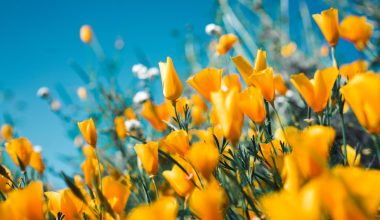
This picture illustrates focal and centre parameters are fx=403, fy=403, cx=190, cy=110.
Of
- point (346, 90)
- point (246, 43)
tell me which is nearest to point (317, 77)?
point (346, 90)

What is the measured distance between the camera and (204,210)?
63cm

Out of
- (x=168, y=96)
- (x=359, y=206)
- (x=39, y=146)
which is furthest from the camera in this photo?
(x=39, y=146)

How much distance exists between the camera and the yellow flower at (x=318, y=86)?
0.87 meters

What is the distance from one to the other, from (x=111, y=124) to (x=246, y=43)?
4.57ft

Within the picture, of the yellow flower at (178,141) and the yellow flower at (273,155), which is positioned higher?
the yellow flower at (178,141)

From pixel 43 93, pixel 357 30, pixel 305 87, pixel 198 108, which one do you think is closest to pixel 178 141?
pixel 305 87

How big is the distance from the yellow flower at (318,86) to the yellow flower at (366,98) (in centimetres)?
22

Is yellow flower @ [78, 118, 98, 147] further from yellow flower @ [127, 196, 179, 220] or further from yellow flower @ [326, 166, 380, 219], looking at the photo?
yellow flower @ [326, 166, 380, 219]

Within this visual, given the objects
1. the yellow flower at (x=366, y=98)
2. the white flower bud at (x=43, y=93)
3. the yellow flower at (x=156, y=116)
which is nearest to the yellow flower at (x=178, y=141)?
the yellow flower at (x=366, y=98)

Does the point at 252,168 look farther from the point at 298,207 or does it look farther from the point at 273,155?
the point at 298,207

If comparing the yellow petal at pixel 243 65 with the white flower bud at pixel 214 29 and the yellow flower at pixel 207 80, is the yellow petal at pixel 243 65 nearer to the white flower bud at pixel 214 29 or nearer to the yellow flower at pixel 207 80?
the yellow flower at pixel 207 80

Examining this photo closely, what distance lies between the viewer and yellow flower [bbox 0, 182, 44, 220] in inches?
24.8

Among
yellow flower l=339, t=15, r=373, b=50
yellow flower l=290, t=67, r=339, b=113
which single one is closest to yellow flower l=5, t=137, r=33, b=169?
yellow flower l=290, t=67, r=339, b=113

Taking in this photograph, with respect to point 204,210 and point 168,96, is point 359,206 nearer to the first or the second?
point 204,210
